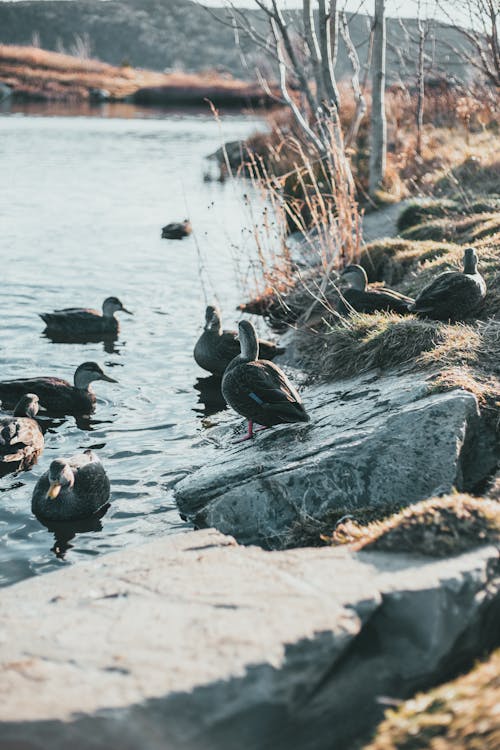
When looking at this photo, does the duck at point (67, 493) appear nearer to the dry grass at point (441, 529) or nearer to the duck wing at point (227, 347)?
the dry grass at point (441, 529)

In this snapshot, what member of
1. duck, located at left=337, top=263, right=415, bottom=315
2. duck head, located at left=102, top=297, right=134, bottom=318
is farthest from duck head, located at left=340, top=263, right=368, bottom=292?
duck head, located at left=102, top=297, right=134, bottom=318

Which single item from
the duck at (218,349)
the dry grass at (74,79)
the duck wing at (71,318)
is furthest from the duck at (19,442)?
the dry grass at (74,79)

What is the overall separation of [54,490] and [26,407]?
1.88 meters

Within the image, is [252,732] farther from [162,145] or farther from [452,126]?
[162,145]

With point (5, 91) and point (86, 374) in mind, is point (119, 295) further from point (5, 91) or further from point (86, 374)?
point (5, 91)

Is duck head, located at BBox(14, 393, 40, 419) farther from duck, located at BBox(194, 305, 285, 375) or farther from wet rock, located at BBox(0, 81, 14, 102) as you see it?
wet rock, located at BBox(0, 81, 14, 102)

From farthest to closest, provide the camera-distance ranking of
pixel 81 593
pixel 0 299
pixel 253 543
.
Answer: pixel 0 299
pixel 253 543
pixel 81 593

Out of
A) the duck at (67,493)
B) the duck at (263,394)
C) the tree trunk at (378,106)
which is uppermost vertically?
the tree trunk at (378,106)

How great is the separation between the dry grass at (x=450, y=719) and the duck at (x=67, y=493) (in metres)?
3.70

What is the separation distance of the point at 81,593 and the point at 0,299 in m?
9.23

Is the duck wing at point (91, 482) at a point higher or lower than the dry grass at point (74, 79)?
lower

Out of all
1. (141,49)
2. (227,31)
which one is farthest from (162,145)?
Result: (227,31)

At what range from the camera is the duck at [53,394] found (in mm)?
8844

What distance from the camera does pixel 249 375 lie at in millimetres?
6957
